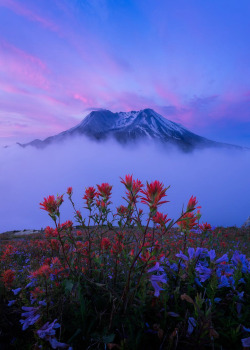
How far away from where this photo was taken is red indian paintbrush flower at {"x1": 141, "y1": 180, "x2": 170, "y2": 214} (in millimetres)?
1612

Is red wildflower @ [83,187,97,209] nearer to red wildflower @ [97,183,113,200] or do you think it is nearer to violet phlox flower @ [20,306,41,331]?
red wildflower @ [97,183,113,200]

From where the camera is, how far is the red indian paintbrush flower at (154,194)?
5.29 feet

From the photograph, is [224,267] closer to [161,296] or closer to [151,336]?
[161,296]

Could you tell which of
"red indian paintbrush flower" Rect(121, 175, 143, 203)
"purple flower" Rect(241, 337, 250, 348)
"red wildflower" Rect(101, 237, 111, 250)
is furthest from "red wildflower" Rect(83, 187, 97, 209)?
"purple flower" Rect(241, 337, 250, 348)

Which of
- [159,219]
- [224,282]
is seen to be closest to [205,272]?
[224,282]

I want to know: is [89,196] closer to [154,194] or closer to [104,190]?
[104,190]

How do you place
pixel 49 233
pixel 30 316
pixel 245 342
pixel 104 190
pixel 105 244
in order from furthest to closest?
pixel 49 233, pixel 105 244, pixel 104 190, pixel 30 316, pixel 245 342

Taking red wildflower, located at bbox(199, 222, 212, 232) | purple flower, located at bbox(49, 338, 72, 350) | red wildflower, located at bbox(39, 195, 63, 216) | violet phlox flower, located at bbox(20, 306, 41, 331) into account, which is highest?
red wildflower, located at bbox(39, 195, 63, 216)

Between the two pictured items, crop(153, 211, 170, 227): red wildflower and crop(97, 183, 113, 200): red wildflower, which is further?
crop(97, 183, 113, 200): red wildflower

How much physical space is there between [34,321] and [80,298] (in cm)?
52

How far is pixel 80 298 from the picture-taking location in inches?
74.5

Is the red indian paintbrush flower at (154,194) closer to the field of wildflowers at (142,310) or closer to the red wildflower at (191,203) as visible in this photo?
the field of wildflowers at (142,310)

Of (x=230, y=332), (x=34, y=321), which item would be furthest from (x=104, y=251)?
(x=230, y=332)

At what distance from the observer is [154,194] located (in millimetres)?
1643
